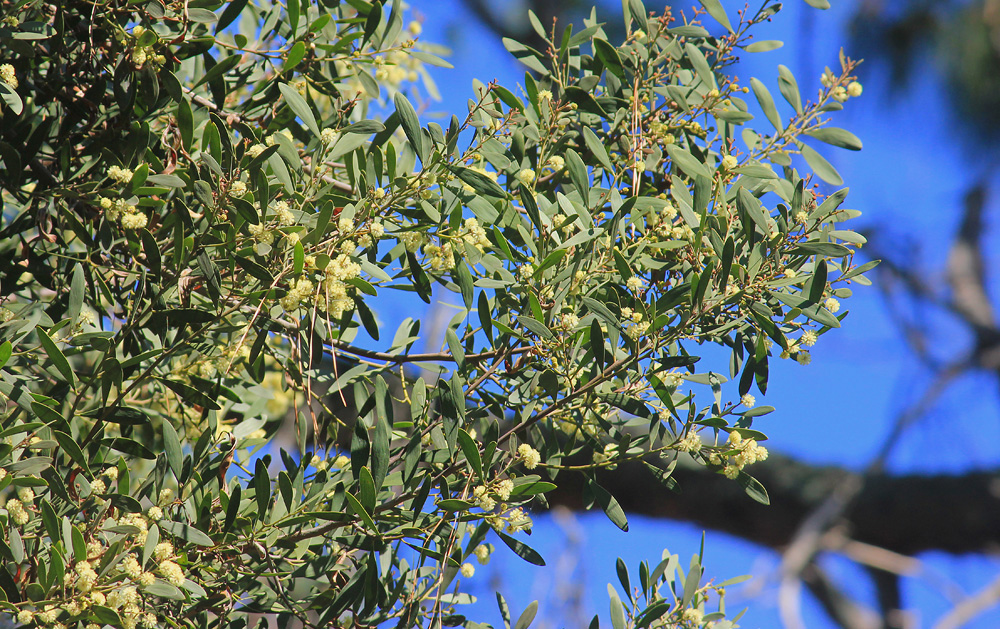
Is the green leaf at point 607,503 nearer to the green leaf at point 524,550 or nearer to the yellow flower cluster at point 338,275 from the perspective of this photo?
the green leaf at point 524,550

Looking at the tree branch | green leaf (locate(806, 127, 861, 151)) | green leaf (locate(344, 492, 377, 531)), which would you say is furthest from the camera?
the tree branch

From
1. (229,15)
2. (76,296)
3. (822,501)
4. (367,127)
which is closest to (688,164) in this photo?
(367,127)

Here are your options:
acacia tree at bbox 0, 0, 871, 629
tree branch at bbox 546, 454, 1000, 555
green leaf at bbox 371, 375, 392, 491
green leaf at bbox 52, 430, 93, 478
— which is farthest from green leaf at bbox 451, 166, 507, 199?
tree branch at bbox 546, 454, 1000, 555

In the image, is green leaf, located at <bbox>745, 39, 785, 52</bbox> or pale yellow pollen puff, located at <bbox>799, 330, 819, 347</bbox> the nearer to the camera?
pale yellow pollen puff, located at <bbox>799, 330, 819, 347</bbox>

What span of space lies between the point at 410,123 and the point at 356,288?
20 cm

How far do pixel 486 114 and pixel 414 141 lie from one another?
0.37 feet

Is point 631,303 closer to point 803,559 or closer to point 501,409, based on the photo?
point 501,409

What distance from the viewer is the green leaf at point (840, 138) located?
0.89m

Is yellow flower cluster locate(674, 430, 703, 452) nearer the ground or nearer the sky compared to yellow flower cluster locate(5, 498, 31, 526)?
nearer the sky

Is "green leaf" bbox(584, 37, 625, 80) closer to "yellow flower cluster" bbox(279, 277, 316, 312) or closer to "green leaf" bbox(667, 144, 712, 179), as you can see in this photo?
"green leaf" bbox(667, 144, 712, 179)

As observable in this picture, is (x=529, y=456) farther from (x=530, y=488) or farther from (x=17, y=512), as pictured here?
(x=17, y=512)

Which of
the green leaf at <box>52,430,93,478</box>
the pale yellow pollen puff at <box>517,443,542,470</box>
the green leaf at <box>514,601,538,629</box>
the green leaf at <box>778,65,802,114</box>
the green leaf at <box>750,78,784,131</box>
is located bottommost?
the green leaf at <box>514,601,538,629</box>

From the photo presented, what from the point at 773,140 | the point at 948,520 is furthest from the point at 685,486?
the point at 773,140

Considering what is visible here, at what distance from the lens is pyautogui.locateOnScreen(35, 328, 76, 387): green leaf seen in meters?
0.67
